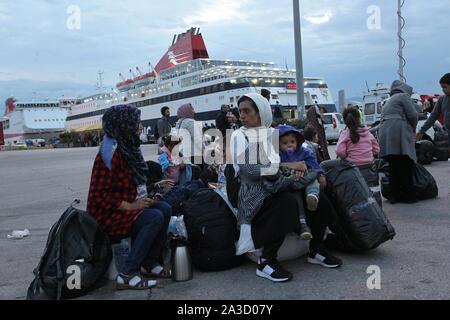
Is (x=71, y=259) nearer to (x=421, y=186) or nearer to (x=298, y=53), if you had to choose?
(x=421, y=186)

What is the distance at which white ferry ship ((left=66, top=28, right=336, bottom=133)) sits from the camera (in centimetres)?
4234

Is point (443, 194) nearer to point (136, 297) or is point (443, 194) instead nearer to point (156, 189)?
point (156, 189)

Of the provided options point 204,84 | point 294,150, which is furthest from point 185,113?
point 204,84

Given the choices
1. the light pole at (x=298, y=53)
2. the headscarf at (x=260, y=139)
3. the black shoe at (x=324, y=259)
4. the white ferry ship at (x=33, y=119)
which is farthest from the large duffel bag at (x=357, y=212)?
the white ferry ship at (x=33, y=119)

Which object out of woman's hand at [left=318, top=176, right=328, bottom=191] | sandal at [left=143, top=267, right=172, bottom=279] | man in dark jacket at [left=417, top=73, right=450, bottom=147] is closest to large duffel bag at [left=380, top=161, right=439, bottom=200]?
man in dark jacket at [left=417, top=73, right=450, bottom=147]

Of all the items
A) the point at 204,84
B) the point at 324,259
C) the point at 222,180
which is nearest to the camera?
the point at 324,259

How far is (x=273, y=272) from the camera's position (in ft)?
10.9

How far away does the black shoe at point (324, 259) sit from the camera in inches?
140

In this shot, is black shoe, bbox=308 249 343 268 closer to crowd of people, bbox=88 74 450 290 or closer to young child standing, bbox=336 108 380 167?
crowd of people, bbox=88 74 450 290

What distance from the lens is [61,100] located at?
8019 centimetres

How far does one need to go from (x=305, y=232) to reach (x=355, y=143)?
7.32 feet

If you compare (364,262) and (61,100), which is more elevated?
(61,100)
